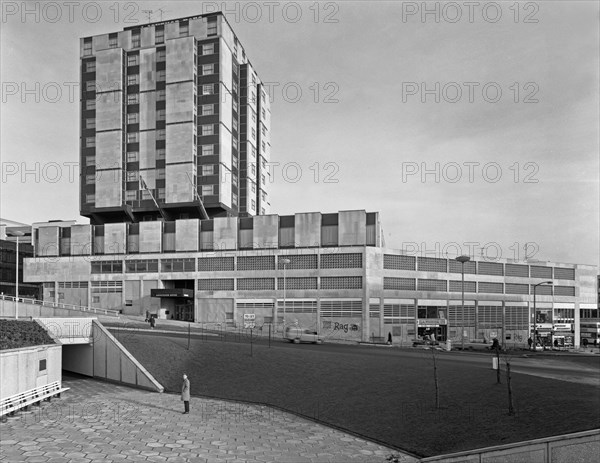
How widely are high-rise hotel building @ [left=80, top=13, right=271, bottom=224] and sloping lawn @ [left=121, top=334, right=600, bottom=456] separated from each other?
4948cm

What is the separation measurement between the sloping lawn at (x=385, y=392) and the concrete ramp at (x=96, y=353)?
0.83 metres

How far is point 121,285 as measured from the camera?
261 ft

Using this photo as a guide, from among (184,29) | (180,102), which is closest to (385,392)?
(180,102)

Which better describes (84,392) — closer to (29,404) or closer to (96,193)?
(29,404)

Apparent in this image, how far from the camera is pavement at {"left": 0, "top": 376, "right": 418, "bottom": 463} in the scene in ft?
63.3

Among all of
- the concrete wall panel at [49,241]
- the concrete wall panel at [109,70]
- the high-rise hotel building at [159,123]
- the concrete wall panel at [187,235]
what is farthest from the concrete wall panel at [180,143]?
the concrete wall panel at [49,241]

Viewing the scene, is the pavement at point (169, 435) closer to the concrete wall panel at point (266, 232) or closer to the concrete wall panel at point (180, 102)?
the concrete wall panel at point (266, 232)

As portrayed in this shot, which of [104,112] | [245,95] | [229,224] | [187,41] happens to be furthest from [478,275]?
[104,112]

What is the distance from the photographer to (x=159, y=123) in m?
86.4

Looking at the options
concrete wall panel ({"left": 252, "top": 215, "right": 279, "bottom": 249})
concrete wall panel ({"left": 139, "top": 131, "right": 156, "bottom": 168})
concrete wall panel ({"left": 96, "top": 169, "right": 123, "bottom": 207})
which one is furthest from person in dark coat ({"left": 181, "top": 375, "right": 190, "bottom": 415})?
concrete wall panel ({"left": 139, "top": 131, "right": 156, "bottom": 168})

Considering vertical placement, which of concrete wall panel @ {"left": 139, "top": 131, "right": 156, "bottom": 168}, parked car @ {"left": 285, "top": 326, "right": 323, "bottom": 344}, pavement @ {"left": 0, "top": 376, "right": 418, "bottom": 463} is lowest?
parked car @ {"left": 285, "top": 326, "right": 323, "bottom": 344}

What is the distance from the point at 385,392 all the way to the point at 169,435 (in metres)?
11.0

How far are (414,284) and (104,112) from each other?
56953 mm

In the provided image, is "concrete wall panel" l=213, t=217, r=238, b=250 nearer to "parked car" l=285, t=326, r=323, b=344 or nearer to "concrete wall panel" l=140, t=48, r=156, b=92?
"parked car" l=285, t=326, r=323, b=344
